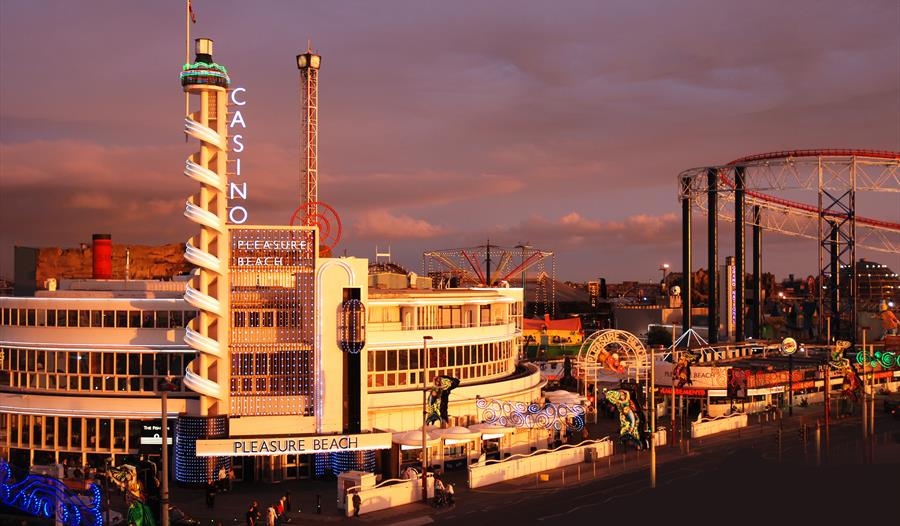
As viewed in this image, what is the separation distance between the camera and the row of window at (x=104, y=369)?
51.2 metres

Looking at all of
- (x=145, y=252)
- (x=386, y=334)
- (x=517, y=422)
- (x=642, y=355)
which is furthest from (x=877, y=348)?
(x=145, y=252)

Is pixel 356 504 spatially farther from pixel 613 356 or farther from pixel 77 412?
pixel 613 356

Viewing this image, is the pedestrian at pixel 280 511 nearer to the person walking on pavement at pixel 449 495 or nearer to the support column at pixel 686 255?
the person walking on pavement at pixel 449 495

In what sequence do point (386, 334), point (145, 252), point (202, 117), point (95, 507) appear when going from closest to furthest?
point (95, 507) → point (202, 117) → point (386, 334) → point (145, 252)

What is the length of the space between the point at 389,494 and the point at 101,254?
40.3 m

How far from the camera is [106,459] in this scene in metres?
50.1

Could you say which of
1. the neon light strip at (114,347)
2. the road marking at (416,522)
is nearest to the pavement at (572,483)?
the road marking at (416,522)

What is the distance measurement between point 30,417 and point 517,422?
28.6 meters

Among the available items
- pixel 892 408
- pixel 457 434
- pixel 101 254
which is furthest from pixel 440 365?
pixel 892 408

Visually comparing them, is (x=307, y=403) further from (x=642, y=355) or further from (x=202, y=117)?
(x=642, y=355)

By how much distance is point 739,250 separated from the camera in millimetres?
124000

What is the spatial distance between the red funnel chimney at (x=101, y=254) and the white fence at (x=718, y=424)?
157 ft

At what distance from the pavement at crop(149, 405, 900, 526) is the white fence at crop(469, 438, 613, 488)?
61cm

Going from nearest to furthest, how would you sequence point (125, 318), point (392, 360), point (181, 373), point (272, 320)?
point (272, 320) → point (181, 373) → point (125, 318) → point (392, 360)
